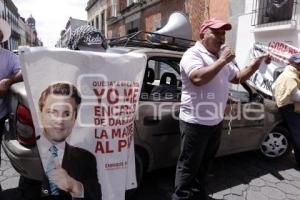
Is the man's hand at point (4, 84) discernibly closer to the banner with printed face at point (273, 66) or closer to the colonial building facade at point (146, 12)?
the banner with printed face at point (273, 66)

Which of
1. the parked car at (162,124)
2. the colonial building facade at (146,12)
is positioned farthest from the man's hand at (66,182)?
the colonial building facade at (146,12)

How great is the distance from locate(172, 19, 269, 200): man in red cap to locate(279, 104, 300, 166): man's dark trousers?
5.17 feet

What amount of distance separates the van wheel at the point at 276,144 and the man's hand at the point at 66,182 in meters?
2.93

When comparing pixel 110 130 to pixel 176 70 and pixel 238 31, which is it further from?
pixel 238 31

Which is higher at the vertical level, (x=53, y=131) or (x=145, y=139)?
(x=53, y=131)

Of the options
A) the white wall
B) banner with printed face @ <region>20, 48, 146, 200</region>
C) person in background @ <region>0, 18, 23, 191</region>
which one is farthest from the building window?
person in background @ <region>0, 18, 23, 191</region>

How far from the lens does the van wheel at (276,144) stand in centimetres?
457

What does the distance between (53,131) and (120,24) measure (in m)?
20.1

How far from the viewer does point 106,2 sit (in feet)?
84.8

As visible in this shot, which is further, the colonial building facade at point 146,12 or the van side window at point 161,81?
the colonial building facade at point 146,12

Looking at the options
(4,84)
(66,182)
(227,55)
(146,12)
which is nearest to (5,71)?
(4,84)

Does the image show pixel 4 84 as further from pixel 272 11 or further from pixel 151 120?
pixel 272 11

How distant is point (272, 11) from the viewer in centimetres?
748

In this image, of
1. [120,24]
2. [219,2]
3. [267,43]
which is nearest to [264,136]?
[267,43]
